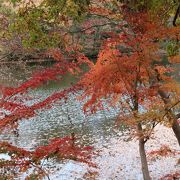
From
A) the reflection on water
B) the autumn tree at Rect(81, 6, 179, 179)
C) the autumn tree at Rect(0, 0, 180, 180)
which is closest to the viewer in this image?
the autumn tree at Rect(0, 0, 180, 180)

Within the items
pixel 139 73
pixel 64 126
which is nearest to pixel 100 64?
pixel 139 73

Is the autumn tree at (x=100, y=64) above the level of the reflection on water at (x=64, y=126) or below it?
below

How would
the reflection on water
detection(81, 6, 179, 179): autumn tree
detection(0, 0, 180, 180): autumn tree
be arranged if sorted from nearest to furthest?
detection(0, 0, 180, 180): autumn tree < detection(81, 6, 179, 179): autumn tree < the reflection on water

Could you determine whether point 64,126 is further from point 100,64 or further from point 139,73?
point 139,73

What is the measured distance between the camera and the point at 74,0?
7.18 m

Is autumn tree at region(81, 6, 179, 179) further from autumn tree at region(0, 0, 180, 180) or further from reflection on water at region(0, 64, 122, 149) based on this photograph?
reflection on water at region(0, 64, 122, 149)

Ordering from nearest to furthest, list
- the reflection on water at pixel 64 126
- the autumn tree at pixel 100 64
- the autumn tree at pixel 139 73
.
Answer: the autumn tree at pixel 100 64
the autumn tree at pixel 139 73
the reflection on water at pixel 64 126

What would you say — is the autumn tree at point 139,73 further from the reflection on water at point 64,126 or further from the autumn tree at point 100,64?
the reflection on water at point 64,126

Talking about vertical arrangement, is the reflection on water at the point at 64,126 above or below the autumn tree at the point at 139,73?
above

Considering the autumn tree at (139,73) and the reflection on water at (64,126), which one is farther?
the reflection on water at (64,126)

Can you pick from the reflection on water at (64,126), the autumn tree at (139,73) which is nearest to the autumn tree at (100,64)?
the autumn tree at (139,73)

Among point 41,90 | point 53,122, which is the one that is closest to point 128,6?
point 53,122

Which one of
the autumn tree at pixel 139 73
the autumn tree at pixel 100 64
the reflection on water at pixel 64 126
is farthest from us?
the reflection on water at pixel 64 126

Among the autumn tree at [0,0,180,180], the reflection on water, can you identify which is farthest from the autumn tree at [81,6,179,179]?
the reflection on water
